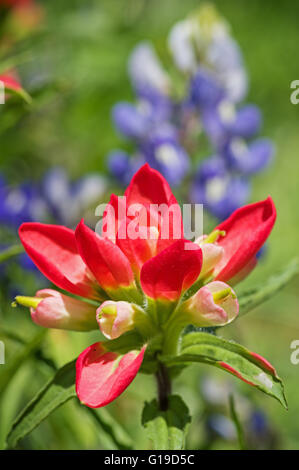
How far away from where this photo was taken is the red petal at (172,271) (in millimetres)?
469

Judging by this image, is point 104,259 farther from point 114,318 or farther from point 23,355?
point 23,355


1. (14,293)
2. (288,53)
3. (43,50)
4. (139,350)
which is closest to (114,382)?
(139,350)

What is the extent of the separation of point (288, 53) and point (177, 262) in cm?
199

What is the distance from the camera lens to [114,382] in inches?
18.5

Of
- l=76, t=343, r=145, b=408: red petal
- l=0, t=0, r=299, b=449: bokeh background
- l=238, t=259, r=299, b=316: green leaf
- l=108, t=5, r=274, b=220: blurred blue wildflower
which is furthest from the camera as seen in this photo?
l=108, t=5, r=274, b=220: blurred blue wildflower

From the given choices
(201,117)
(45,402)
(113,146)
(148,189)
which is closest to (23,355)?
(45,402)

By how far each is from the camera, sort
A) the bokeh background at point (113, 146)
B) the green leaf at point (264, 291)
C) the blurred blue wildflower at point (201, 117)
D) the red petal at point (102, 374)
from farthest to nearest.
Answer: the blurred blue wildflower at point (201, 117) < the bokeh background at point (113, 146) < the green leaf at point (264, 291) < the red petal at point (102, 374)

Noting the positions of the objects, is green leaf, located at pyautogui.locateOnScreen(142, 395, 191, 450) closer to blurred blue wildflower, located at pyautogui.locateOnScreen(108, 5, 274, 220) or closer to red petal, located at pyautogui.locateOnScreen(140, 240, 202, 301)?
red petal, located at pyautogui.locateOnScreen(140, 240, 202, 301)

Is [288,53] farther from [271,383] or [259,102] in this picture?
[271,383]

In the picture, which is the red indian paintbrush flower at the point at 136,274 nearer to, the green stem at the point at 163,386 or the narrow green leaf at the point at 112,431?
the green stem at the point at 163,386

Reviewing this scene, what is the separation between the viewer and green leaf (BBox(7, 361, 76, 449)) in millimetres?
501

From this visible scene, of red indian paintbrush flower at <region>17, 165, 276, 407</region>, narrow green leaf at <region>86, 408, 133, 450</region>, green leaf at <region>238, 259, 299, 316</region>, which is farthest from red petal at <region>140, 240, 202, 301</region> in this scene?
narrow green leaf at <region>86, 408, 133, 450</region>

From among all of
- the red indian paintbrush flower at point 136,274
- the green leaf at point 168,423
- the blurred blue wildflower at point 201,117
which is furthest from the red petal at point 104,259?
the blurred blue wildflower at point 201,117

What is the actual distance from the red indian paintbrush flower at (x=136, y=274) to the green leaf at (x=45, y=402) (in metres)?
0.04
